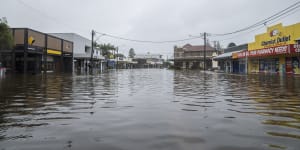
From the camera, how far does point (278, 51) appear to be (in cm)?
3203

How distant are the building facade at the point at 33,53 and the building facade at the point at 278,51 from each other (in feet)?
109

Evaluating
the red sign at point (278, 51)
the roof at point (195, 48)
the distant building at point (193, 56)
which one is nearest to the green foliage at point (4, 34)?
the red sign at point (278, 51)

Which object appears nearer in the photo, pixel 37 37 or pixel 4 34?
pixel 4 34

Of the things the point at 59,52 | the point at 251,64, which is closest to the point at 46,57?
the point at 59,52

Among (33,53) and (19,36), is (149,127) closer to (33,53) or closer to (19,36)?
(19,36)

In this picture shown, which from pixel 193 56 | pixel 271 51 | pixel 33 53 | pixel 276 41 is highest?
pixel 193 56

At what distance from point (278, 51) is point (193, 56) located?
240ft

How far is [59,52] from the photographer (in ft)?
164

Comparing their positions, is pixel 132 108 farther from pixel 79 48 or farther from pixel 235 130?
pixel 79 48

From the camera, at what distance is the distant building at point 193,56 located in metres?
95.1

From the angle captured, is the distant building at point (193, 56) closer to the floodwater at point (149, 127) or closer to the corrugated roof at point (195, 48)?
the corrugated roof at point (195, 48)

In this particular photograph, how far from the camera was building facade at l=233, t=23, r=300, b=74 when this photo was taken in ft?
104

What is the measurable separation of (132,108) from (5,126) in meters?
3.51

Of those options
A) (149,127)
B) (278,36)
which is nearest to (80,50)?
(278,36)
